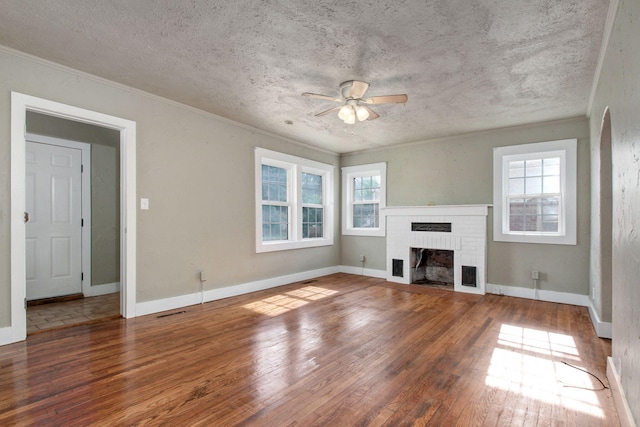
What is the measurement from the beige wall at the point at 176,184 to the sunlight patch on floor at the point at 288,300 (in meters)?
0.63

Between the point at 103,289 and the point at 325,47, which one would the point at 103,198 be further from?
the point at 325,47

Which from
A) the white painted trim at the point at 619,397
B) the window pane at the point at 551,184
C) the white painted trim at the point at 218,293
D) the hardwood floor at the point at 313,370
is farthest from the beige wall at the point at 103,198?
the window pane at the point at 551,184

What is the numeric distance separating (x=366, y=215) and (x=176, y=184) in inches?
149

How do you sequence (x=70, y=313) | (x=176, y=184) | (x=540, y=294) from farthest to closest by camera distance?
(x=540, y=294)
(x=176, y=184)
(x=70, y=313)

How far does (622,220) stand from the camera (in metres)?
1.91

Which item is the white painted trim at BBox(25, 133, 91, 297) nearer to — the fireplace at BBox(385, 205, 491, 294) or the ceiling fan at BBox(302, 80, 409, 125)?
the ceiling fan at BBox(302, 80, 409, 125)

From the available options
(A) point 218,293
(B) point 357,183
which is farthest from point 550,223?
(A) point 218,293

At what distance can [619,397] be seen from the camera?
191cm

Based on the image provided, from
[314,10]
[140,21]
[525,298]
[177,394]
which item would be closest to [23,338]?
[177,394]

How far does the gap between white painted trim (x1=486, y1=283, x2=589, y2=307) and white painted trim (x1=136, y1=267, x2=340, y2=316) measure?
3.08 metres

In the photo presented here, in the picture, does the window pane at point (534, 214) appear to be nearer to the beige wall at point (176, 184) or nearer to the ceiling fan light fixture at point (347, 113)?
the ceiling fan light fixture at point (347, 113)

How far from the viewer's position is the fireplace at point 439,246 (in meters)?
4.99

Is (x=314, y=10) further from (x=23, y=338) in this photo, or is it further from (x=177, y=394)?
(x=23, y=338)

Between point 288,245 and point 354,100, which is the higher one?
point 354,100
